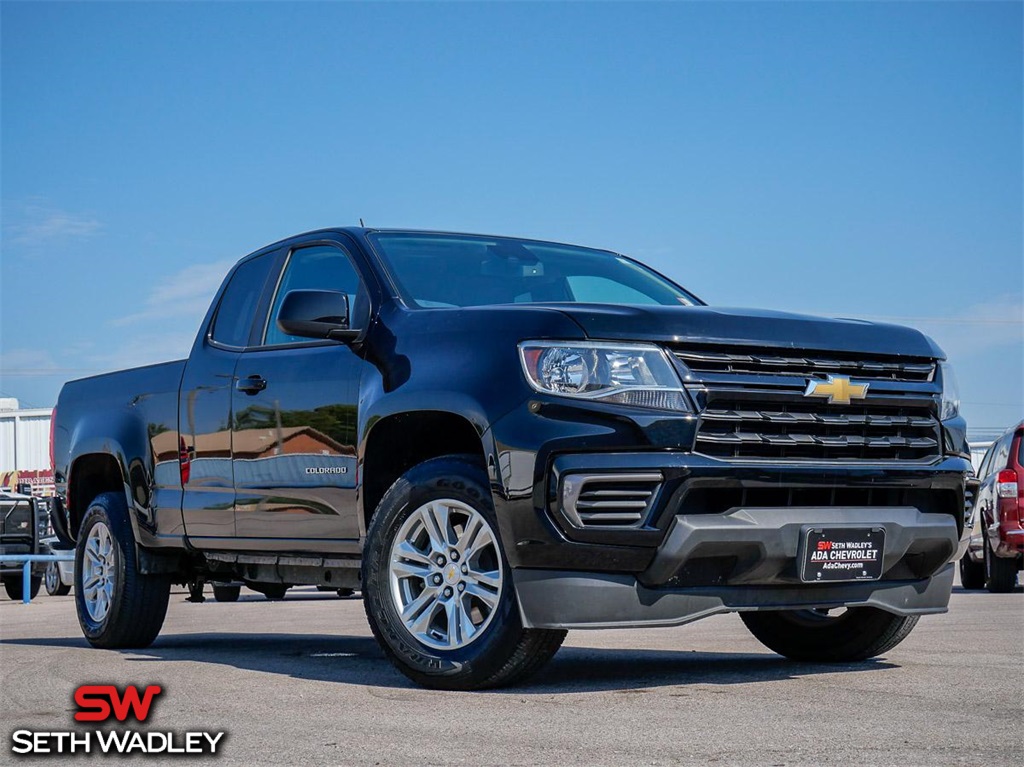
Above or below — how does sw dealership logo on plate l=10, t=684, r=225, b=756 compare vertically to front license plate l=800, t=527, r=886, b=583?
Result: below

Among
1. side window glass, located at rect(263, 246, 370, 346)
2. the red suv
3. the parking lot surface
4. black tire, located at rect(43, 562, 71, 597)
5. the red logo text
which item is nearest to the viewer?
the parking lot surface

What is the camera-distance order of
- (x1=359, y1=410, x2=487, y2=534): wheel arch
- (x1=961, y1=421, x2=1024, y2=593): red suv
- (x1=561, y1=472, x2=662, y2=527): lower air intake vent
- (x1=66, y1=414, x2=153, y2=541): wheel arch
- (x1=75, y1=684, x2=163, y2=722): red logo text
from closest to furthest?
1. (x1=75, y1=684, x2=163, y2=722): red logo text
2. (x1=561, y1=472, x2=662, y2=527): lower air intake vent
3. (x1=359, y1=410, x2=487, y2=534): wheel arch
4. (x1=66, y1=414, x2=153, y2=541): wheel arch
5. (x1=961, y1=421, x2=1024, y2=593): red suv

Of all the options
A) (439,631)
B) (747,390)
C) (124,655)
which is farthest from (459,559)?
(124,655)

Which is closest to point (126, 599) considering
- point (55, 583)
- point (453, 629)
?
point (453, 629)

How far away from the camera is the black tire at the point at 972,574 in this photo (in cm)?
1553

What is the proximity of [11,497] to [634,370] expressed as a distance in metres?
17.0

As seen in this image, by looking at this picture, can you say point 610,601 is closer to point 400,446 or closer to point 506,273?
point 400,446

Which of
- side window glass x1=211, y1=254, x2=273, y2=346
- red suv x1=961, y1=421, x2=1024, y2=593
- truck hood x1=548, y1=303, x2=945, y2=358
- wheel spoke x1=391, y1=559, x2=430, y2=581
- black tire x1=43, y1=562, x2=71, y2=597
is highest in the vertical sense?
side window glass x1=211, y1=254, x2=273, y2=346

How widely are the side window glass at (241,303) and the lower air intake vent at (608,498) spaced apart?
2.83m

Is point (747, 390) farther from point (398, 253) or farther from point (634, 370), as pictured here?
point (398, 253)

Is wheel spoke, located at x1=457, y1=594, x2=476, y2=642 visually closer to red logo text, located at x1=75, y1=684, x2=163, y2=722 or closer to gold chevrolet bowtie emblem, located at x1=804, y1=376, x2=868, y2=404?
red logo text, located at x1=75, y1=684, x2=163, y2=722

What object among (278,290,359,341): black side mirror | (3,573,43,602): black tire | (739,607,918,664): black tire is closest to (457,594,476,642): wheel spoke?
(278,290,359,341): black side mirror

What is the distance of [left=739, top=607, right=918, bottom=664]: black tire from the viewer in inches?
268

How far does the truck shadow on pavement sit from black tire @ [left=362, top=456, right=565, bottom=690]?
0.10 m
